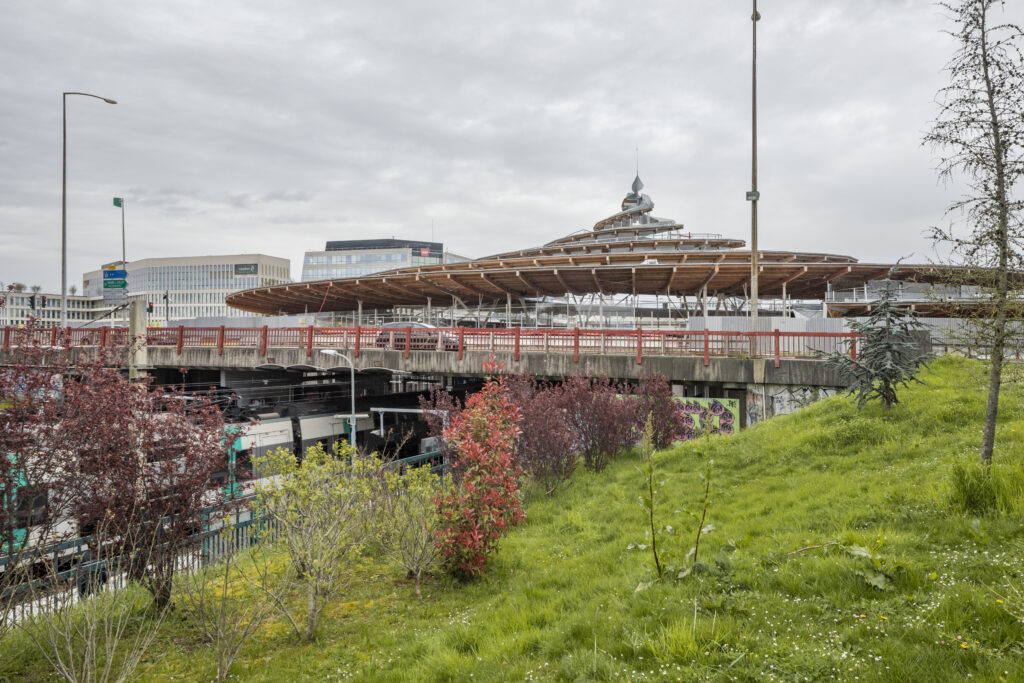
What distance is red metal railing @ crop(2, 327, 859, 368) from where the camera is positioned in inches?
572

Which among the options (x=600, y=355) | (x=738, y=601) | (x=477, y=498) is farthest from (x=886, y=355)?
(x=477, y=498)

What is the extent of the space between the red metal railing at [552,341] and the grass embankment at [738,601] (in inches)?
220

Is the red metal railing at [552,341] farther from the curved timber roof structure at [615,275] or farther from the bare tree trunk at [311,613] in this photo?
the curved timber roof structure at [615,275]

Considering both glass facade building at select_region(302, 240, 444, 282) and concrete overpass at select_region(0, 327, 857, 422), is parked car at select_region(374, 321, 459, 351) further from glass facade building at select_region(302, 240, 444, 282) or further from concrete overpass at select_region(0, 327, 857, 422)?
glass facade building at select_region(302, 240, 444, 282)

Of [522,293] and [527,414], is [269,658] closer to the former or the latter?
[527,414]

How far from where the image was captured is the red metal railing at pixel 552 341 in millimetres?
14523

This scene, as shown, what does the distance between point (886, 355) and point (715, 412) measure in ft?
18.9

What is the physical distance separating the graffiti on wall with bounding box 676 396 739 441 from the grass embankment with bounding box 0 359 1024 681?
635 cm

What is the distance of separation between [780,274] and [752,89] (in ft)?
49.4

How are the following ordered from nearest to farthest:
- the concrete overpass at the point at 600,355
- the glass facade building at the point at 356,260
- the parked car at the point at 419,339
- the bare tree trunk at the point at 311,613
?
the bare tree trunk at the point at 311,613 < the concrete overpass at the point at 600,355 < the parked car at the point at 419,339 < the glass facade building at the point at 356,260

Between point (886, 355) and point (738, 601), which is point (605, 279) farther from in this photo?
point (738, 601)

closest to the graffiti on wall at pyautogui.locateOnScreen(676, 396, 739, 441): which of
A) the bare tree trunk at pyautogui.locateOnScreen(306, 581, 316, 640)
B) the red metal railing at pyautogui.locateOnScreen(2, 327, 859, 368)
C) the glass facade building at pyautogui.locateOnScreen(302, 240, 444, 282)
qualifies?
the red metal railing at pyautogui.locateOnScreen(2, 327, 859, 368)

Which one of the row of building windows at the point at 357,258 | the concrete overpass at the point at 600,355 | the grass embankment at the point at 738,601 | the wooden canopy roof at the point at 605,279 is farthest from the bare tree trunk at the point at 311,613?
the row of building windows at the point at 357,258

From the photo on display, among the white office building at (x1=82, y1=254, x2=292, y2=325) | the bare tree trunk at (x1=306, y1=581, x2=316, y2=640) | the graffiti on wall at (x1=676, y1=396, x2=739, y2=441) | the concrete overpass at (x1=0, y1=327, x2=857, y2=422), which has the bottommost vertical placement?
the bare tree trunk at (x1=306, y1=581, x2=316, y2=640)
